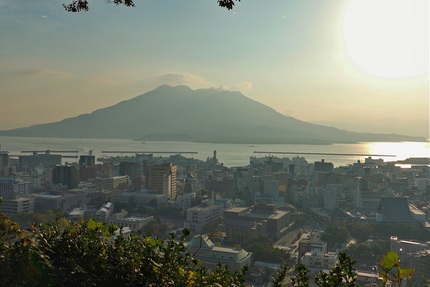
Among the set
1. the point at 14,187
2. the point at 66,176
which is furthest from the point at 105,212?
the point at 66,176

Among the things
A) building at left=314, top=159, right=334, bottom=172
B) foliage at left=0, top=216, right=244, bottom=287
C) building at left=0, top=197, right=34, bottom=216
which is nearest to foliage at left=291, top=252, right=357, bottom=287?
foliage at left=0, top=216, right=244, bottom=287

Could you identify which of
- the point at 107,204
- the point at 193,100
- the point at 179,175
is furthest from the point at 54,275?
the point at 193,100

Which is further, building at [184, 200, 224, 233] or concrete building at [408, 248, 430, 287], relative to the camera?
building at [184, 200, 224, 233]

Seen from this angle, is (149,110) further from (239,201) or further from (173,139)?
(239,201)

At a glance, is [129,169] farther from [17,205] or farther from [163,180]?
[17,205]

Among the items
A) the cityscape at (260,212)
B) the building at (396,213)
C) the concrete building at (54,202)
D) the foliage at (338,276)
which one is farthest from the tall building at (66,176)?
the foliage at (338,276)

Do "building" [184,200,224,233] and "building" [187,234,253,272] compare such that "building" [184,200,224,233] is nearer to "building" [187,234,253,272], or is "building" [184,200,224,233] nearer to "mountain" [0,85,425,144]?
"building" [187,234,253,272]
